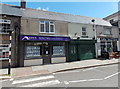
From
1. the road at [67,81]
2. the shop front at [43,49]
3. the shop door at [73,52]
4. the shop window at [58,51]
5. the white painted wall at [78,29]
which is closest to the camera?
the road at [67,81]

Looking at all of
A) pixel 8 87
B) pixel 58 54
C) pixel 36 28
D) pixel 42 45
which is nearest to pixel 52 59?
pixel 58 54

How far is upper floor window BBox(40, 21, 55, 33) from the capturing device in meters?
11.1

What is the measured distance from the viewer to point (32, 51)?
1033cm

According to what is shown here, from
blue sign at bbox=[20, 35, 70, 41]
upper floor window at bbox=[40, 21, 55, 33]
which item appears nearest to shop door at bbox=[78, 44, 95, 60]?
blue sign at bbox=[20, 35, 70, 41]

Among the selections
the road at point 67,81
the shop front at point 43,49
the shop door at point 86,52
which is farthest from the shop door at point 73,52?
the road at point 67,81

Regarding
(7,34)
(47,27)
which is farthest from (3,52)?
(47,27)

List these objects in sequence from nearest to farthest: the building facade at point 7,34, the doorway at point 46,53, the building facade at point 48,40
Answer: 1. the building facade at point 7,34
2. the building facade at point 48,40
3. the doorway at point 46,53

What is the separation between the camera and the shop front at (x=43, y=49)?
9945 millimetres

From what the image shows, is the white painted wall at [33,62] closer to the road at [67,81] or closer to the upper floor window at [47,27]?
the upper floor window at [47,27]

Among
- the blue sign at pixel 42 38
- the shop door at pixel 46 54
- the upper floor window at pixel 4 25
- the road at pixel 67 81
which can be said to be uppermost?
the upper floor window at pixel 4 25

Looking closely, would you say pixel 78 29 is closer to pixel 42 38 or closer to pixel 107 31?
pixel 42 38

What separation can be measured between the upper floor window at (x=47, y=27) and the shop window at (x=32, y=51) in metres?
2.29

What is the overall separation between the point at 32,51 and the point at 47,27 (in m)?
3.56

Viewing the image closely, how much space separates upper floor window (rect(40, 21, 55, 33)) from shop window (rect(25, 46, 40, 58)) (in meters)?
2.29
